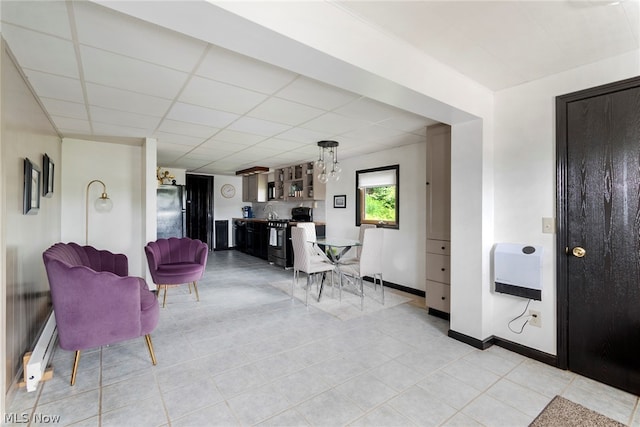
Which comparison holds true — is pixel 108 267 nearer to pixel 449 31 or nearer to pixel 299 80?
pixel 299 80

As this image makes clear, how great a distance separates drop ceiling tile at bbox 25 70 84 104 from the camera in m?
2.27

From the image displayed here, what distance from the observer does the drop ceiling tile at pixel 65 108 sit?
2807mm

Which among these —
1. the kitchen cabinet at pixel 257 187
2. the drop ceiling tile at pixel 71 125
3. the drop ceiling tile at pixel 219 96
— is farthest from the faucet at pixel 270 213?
the drop ceiling tile at pixel 219 96

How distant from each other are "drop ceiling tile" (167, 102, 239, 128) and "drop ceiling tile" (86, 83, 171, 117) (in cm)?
10

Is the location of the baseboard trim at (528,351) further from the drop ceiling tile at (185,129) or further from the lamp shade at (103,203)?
the lamp shade at (103,203)

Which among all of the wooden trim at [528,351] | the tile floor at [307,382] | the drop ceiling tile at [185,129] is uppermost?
the drop ceiling tile at [185,129]

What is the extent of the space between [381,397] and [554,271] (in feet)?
5.76

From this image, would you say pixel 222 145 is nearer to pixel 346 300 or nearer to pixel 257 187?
pixel 346 300

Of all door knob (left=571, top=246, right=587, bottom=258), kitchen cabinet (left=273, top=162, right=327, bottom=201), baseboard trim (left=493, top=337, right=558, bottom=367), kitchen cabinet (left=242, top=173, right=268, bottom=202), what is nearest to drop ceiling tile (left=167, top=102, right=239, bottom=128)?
kitchen cabinet (left=273, top=162, right=327, bottom=201)

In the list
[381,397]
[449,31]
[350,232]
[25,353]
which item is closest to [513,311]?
[381,397]

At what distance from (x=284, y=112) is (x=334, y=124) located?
0.67m

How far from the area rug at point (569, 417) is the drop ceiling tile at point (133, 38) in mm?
3117

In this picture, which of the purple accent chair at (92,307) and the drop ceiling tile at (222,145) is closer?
the purple accent chair at (92,307)

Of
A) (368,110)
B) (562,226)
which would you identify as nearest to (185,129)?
(368,110)
